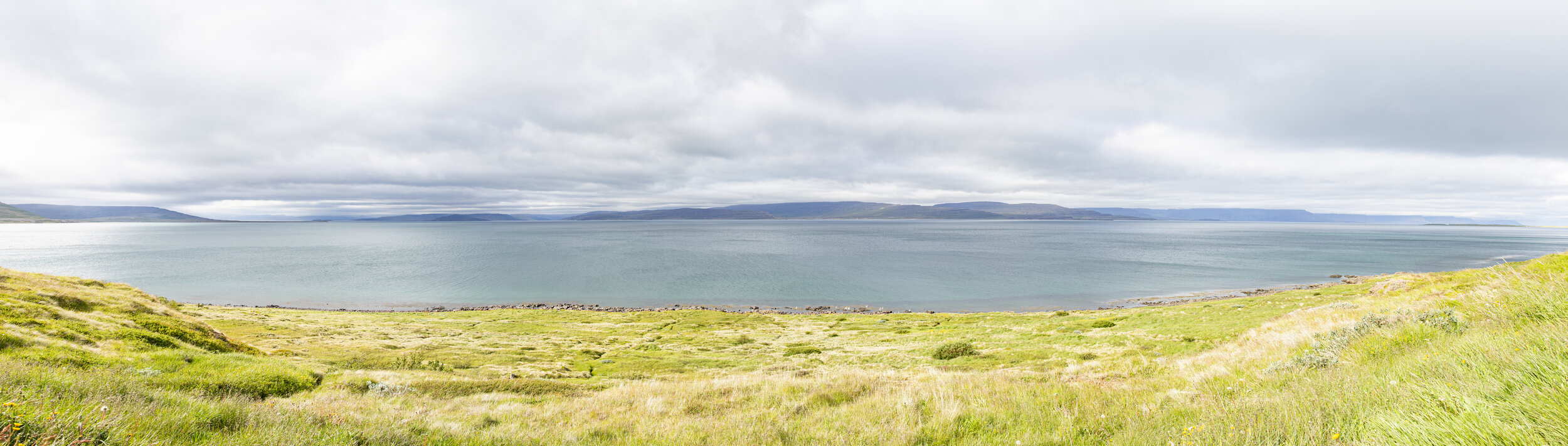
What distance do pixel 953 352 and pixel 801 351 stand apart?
25.9 ft

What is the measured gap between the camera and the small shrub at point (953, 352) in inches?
829

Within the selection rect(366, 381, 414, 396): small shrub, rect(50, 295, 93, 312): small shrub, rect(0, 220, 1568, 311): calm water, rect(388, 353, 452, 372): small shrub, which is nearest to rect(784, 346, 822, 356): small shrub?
rect(388, 353, 452, 372): small shrub

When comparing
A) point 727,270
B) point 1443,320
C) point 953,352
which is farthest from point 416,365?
point 727,270

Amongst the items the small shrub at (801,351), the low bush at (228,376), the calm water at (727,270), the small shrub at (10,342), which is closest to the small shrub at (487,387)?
the low bush at (228,376)

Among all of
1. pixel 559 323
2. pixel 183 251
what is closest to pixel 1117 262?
pixel 559 323

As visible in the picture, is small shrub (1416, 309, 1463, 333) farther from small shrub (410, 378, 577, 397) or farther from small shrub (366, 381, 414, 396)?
small shrub (366, 381, 414, 396)

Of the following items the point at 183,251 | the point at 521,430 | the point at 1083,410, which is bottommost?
the point at 183,251

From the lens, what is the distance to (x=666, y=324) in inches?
1591

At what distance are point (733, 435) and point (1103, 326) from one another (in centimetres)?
2911

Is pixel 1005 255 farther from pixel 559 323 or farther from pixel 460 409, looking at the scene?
pixel 460 409

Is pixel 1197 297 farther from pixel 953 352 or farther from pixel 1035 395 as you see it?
pixel 1035 395

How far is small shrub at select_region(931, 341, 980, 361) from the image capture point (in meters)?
21.1

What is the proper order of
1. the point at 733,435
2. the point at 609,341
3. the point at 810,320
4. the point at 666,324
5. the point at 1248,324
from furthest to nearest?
the point at 810,320 < the point at 666,324 < the point at 609,341 < the point at 1248,324 < the point at 733,435

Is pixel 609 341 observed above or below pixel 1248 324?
below
